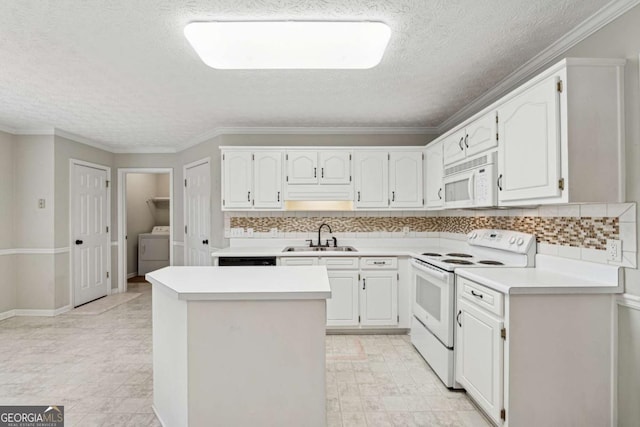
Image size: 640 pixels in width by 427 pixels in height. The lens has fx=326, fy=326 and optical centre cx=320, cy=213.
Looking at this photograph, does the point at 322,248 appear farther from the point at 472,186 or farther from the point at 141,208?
the point at 141,208

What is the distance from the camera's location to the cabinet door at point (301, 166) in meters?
3.83

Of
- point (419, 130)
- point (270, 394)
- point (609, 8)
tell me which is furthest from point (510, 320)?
point (419, 130)

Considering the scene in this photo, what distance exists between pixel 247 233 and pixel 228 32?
2.62 meters

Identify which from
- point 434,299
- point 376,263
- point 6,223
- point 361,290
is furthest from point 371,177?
point 6,223

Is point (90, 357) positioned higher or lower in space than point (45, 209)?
lower

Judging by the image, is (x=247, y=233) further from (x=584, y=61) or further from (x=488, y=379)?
(x=584, y=61)

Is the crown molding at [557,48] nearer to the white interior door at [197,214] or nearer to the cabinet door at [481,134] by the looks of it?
the cabinet door at [481,134]

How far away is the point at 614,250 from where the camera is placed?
5.86 feet

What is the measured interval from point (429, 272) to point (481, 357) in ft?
2.86

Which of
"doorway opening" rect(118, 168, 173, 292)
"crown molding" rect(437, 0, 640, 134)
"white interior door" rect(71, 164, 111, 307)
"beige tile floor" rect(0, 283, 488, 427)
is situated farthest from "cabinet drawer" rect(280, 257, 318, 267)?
"doorway opening" rect(118, 168, 173, 292)

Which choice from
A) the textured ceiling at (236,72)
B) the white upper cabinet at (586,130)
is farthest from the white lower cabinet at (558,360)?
the textured ceiling at (236,72)

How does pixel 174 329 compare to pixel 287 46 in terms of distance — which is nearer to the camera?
pixel 174 329

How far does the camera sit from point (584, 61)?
1692 mm

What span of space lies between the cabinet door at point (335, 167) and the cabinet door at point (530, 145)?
182cm
